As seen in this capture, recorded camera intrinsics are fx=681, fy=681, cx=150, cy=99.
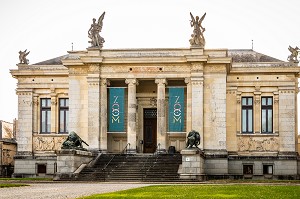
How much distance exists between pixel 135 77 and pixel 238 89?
9145 mm

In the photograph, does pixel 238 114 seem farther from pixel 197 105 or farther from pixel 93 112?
pixel 93 112

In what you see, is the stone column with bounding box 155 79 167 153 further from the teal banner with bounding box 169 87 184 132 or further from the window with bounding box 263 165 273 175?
the window with bounding box 263 165 273 175

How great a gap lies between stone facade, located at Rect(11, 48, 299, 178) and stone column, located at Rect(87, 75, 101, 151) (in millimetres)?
79

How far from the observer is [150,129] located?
5784 cm

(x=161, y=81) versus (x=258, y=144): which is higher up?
(x=161, y=81)

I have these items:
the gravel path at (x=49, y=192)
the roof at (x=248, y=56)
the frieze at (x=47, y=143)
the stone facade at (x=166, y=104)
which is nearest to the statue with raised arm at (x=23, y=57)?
the stone facade at (x=166, y=104)

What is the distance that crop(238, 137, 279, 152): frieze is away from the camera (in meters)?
56.4

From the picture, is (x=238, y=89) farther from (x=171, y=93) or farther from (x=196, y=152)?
(x=196, y=152)

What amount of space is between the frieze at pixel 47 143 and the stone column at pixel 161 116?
32.2 ft

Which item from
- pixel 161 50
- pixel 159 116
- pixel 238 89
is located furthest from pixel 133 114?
pixel 238 89

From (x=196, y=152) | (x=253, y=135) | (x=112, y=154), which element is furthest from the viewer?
(x=253, y=135)

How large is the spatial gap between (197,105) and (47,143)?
1422 centimetres

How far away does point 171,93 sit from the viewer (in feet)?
178

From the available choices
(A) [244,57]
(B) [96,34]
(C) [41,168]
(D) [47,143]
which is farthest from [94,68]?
(A) [244,57]
